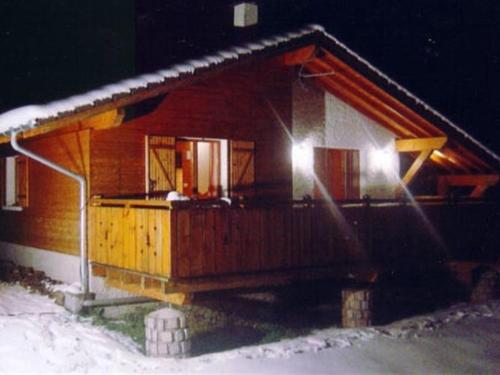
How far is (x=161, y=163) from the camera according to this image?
41.1ft

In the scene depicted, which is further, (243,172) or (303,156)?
(303,156)

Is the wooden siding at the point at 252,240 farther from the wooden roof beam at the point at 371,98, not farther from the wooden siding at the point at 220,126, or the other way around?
the wooden roof beam at the point at 371,98

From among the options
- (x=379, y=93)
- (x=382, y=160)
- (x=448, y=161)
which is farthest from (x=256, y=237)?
(x=448, y=161)

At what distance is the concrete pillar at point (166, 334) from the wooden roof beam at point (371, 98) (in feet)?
24.0

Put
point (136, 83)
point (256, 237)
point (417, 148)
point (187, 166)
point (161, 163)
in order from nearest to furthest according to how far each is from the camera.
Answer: point (256, 237) → point (136, 83) → point (161, 163) → point (187, 166) → point (417, 148)

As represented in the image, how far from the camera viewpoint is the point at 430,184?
1881cm

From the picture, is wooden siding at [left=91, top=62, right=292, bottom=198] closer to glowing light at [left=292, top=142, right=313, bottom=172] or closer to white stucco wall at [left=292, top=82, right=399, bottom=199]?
glowing light at [left=292, top=142, right=313, bottom=172]

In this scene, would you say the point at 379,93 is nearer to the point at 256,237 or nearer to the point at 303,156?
the point at 303,156

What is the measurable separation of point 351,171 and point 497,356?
Result: 23.2 feet

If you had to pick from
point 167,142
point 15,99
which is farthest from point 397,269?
point 15,99

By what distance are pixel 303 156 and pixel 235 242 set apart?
5.58 m

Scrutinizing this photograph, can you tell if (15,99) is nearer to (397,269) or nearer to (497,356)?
(397,269)

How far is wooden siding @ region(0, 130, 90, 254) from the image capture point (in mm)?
12102

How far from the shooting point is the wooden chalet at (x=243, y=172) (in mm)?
9867
